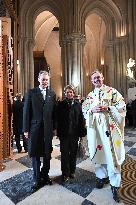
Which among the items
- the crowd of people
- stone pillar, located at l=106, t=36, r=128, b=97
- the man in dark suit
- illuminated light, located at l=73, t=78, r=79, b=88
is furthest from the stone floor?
stone pillar, located at l=106, t=36, r=128, b=97

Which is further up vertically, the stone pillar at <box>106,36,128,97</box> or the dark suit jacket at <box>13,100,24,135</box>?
the stone pillar at <box>106,36,128,97</box>

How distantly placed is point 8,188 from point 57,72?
25.8 metres

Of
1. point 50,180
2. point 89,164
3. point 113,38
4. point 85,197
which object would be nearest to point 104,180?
point 85,197

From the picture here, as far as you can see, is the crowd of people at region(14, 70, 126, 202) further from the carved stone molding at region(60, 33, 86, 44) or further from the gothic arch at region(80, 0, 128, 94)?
the gothic arch at region(80, 0, 128, 94)

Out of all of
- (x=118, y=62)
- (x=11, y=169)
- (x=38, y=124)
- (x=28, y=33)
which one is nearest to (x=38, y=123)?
(x=38, y=124)

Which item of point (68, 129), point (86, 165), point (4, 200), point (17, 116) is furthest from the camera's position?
point (17, 116)

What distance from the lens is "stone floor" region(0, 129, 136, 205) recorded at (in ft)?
10.1

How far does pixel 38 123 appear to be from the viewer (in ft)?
11.7

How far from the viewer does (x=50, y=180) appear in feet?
12.2

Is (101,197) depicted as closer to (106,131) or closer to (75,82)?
(106,131)

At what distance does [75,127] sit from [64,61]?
13.9m

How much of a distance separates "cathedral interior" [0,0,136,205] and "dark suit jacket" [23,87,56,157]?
0.61 m

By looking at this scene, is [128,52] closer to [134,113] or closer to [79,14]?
[79,14]

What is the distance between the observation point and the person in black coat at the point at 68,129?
3.85 metres
